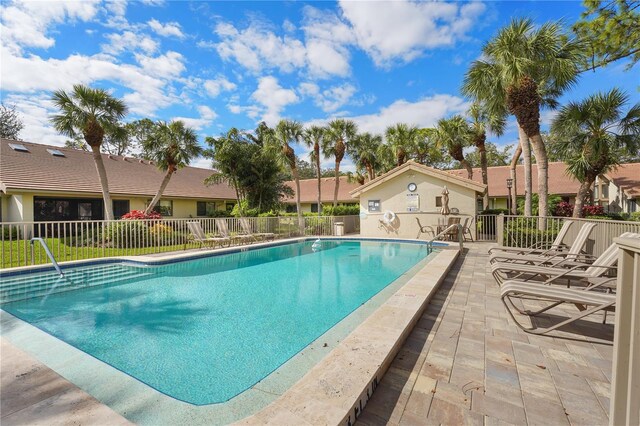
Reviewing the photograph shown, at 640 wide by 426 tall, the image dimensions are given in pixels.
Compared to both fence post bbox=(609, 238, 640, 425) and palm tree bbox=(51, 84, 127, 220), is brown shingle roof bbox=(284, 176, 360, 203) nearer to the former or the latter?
palm tree bbox=(51, 84, 127, 220)

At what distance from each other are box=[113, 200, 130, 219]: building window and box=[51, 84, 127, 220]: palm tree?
6650 mm

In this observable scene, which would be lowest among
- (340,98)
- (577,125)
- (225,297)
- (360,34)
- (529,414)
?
(225,297)

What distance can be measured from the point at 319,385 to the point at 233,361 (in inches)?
68.6

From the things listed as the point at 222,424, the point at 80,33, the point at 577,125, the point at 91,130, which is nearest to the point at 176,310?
the point at 222,424

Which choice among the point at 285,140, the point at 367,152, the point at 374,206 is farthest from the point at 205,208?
the point at 374,206

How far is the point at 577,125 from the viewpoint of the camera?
44.8 feet

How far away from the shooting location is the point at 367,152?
24.3 metres

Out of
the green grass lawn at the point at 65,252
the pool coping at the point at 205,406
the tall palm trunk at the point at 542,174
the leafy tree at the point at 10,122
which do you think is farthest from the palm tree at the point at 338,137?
the leafy tree at the point at 10,122

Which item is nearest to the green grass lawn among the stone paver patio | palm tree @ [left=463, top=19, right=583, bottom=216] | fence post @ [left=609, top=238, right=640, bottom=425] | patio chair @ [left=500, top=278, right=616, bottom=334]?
the stone paver patio

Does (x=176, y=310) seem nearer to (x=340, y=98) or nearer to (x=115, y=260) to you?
(x=115, y=260)

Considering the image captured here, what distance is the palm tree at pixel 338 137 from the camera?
2206cm

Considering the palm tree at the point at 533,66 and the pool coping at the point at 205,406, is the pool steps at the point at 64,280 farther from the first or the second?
the palm tree at the point at 533,66

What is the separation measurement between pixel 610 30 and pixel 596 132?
6.10 m

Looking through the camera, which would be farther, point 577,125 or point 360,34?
point 577,125
